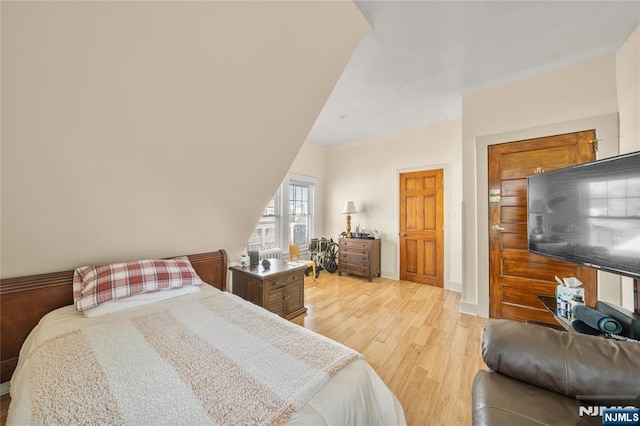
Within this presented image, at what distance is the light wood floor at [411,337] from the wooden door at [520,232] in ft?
1.45

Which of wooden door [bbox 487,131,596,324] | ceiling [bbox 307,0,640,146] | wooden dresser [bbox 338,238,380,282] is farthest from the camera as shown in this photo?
wooden dresser [bbox 338,238,380,282]

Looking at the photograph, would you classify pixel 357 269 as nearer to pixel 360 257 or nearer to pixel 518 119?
pixel 360 257

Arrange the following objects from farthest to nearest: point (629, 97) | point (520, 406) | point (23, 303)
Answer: point (629, 97) < point (23, 303) < point (520, 406)

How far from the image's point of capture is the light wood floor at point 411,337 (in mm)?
1487

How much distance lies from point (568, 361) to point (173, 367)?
163cm

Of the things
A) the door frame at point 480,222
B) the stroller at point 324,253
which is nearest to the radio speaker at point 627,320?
the door frame at point 480,222

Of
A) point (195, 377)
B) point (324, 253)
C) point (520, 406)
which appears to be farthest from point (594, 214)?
point (324, 253)

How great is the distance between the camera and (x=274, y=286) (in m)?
2.45

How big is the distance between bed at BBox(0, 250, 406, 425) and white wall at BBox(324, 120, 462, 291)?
3.24 m

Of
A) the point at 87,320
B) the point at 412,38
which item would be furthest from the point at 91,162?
the point at 412,38

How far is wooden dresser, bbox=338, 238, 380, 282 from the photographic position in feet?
13.3

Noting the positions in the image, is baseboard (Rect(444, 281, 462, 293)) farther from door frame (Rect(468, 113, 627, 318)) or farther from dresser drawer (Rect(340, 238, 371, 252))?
dresser drawer (Rect(340, 238, 371, 252))

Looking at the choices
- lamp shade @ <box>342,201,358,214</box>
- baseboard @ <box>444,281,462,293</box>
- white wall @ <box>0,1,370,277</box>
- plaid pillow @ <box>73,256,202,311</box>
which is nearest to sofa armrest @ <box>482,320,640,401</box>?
white wall @ <box>0,1,370,277</box>

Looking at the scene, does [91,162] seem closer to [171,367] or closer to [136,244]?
[136,244]
